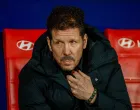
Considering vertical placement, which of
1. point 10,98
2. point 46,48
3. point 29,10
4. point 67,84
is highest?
point 29,10

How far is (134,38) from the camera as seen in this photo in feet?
5.19

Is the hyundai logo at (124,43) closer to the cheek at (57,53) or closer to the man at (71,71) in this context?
the man at (71,71)

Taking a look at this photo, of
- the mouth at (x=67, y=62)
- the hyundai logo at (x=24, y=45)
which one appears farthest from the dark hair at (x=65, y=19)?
the hyundai logo at (x=24, y=45)

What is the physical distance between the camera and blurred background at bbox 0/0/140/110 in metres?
1.69

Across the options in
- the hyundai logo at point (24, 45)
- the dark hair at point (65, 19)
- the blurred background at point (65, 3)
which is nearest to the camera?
the dark hair at point (65, 19)

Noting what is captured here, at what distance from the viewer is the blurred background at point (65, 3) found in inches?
66.6

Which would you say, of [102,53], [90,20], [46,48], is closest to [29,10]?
[90,20]

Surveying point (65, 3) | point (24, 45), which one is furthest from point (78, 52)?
point (65, 3)

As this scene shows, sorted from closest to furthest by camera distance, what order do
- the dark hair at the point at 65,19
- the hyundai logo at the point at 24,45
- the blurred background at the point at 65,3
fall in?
1. the dark hair at the point at 65,19
2. the hyundai logo at the point at 24,45
3. the blurred background at the point at 65,3

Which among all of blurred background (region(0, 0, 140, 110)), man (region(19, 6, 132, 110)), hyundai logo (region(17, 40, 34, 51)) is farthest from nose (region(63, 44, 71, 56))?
blurred background (region(0, 0, 140, 110))

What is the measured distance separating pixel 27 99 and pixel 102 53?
1.04 ft

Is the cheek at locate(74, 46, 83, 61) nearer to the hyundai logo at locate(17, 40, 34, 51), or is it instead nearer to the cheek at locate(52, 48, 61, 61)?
the cheek at locate(52, 48, 61, 61)

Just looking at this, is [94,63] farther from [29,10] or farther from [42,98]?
[29,10]

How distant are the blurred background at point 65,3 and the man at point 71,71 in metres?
0.42
